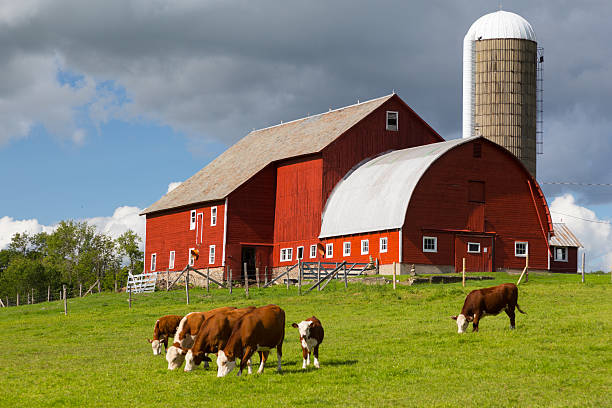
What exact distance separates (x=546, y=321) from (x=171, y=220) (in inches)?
1641

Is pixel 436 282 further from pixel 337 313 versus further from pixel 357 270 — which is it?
pixel 337 313

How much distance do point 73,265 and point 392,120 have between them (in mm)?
55466

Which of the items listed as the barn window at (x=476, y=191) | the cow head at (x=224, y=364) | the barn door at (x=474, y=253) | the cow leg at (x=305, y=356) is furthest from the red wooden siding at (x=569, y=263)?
the cow head at (x=224, y=364)

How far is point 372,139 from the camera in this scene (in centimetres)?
5684

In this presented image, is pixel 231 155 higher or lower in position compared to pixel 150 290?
higher

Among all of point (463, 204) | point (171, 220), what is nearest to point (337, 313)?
point (463, 204)

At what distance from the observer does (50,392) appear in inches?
685

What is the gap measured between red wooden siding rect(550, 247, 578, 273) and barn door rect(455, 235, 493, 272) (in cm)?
1334

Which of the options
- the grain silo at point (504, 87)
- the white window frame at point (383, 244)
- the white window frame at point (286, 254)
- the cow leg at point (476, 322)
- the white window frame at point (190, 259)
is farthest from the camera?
the grain silo at point (504, 87)

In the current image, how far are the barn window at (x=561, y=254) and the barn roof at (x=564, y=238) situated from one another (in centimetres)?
52

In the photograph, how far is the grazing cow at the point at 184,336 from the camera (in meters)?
19.2

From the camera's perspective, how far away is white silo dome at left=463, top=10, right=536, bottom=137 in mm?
79312

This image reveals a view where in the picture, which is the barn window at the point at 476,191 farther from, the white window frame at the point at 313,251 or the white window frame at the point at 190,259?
the white window frame at the point at 190,259

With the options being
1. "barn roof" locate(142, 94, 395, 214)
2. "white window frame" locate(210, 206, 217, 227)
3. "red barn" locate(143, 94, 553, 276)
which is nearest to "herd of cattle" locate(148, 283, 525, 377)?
"red barn" locate(143, 94, 553, 276)
